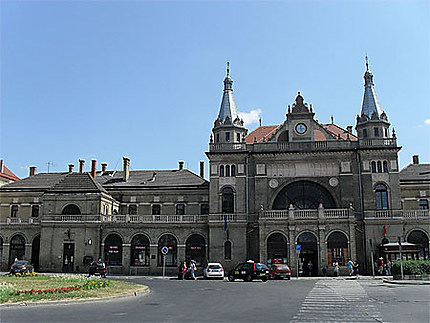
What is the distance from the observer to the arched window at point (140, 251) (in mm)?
52312

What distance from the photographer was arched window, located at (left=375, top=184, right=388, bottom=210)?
49.6 m

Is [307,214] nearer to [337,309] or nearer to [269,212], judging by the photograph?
[269,212]

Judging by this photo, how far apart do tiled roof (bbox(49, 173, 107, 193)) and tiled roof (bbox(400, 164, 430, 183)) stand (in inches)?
1419

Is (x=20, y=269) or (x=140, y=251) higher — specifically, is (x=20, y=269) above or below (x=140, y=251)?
below

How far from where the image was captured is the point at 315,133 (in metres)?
53.3

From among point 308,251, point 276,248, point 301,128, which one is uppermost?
point 301,128

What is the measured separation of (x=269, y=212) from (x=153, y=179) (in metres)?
18.2

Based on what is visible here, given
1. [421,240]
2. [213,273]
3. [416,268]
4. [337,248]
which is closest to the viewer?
[416,268]

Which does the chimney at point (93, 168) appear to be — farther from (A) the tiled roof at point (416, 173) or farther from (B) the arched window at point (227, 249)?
(A) the tiled roof at point (416, 173)

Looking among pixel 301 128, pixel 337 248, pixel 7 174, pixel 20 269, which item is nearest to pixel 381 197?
pixel 337 248

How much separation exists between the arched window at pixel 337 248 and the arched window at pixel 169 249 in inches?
658

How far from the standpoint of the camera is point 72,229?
53.0 metres

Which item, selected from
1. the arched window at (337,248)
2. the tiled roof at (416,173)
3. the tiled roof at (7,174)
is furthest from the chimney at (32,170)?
the tiled roof at (416,173)

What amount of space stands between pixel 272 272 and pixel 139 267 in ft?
56.5
